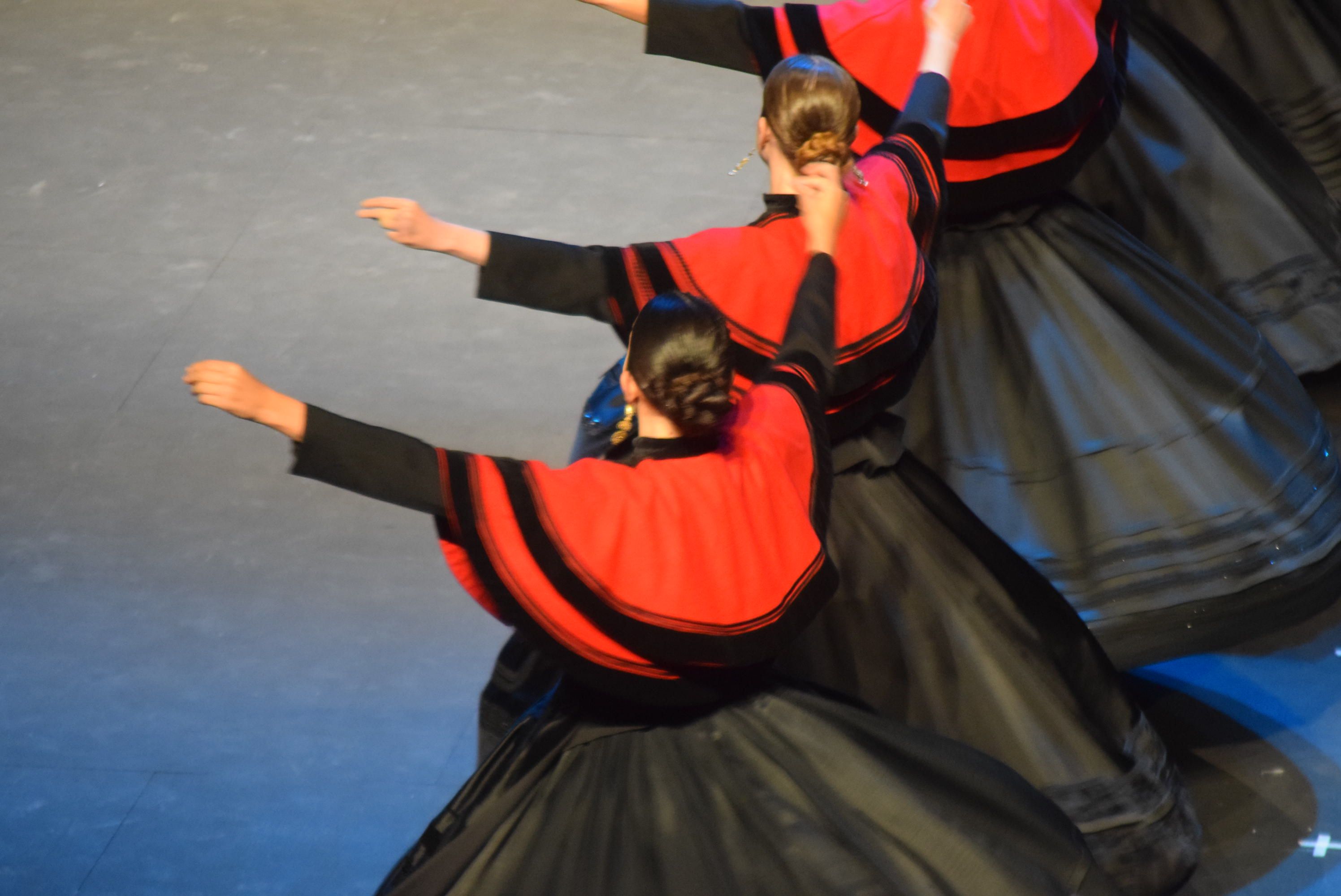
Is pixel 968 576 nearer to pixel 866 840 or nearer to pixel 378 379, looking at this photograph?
pixel 866 840

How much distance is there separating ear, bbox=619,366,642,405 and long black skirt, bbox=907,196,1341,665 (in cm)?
99

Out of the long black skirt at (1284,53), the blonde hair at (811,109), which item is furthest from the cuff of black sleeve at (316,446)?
the long black skirt at (1284,53)

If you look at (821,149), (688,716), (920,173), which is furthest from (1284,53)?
(688,716)

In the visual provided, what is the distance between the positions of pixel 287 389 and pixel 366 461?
2.36m

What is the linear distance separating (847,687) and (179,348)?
245cm

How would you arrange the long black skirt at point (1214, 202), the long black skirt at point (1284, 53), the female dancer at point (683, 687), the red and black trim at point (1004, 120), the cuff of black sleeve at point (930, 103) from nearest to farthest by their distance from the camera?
1. the female dancer at point (683, 687)
2. the cuff of black sleeve at point (930, 103)
3. the red and black trim at point (1004, 120)
4. the long black skirt at point (1214, 202)
5. the long black skirt at point (1284, 53)

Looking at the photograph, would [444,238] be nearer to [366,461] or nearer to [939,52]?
[366,461]

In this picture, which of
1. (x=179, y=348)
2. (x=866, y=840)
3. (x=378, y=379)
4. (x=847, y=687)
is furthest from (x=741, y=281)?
(x=179, y=348)

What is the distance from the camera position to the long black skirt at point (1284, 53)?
3930 millimetres

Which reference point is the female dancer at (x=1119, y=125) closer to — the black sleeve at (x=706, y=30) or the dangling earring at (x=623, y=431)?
the black sleeve at (x=706, y=30)

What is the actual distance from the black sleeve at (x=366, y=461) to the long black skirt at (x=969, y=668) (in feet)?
2.06

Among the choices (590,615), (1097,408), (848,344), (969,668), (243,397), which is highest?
(243,397)

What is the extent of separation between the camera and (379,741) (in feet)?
9.75

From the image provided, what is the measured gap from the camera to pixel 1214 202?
139 inches
